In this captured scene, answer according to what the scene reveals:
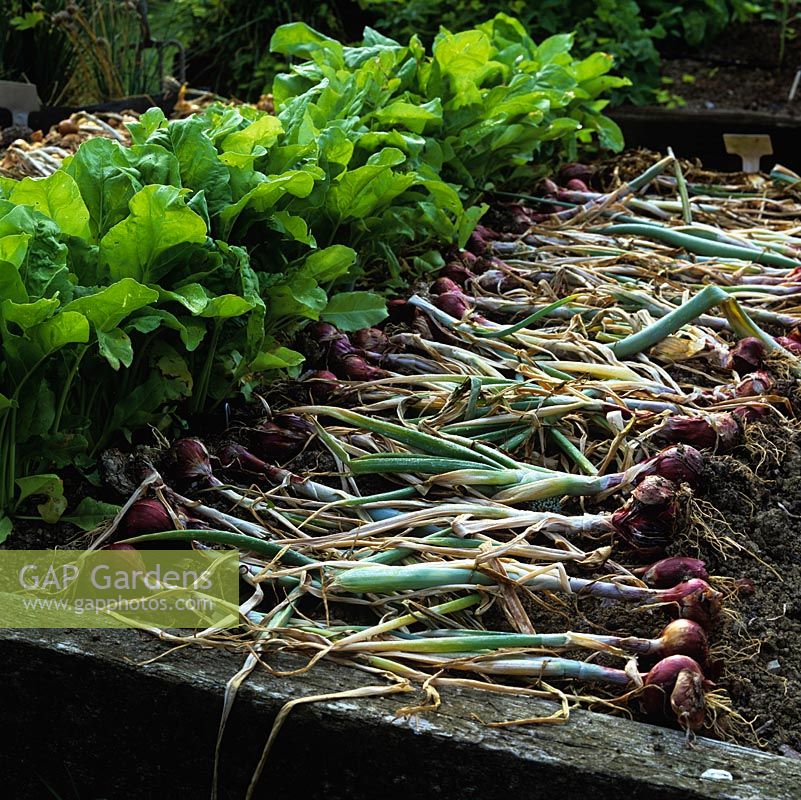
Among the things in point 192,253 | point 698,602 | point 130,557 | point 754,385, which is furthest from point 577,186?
point 130,557

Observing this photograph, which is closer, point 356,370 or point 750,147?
point 356,370

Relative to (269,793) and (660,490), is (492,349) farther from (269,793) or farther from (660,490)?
(269,793)

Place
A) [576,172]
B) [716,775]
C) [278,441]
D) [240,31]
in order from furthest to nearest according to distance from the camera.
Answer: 1. [240,31]
2. [576,172]
3. [278,441]
4. [716,775]

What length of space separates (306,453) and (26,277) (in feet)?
1.93

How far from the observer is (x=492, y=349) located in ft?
7.32

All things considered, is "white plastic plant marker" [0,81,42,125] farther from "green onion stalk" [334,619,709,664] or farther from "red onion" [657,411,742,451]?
"green onion stalk" [334,619,709,664]

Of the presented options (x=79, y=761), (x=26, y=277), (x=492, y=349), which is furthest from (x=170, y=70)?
(x=79, y=761)

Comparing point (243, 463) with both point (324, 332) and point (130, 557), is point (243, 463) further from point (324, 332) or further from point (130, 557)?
point (324, 332)

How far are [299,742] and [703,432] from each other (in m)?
0.93

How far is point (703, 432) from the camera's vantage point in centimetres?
185

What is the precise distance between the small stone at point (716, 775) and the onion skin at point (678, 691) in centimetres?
8

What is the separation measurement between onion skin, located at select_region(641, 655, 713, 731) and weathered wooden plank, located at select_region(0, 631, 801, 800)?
34mm

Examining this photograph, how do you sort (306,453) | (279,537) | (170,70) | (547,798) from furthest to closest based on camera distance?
(170,70)
(306,453)
(279,537)
(547,798)

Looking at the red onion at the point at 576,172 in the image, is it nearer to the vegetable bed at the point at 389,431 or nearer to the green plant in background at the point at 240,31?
the vegetable bed at the point at 389,431
